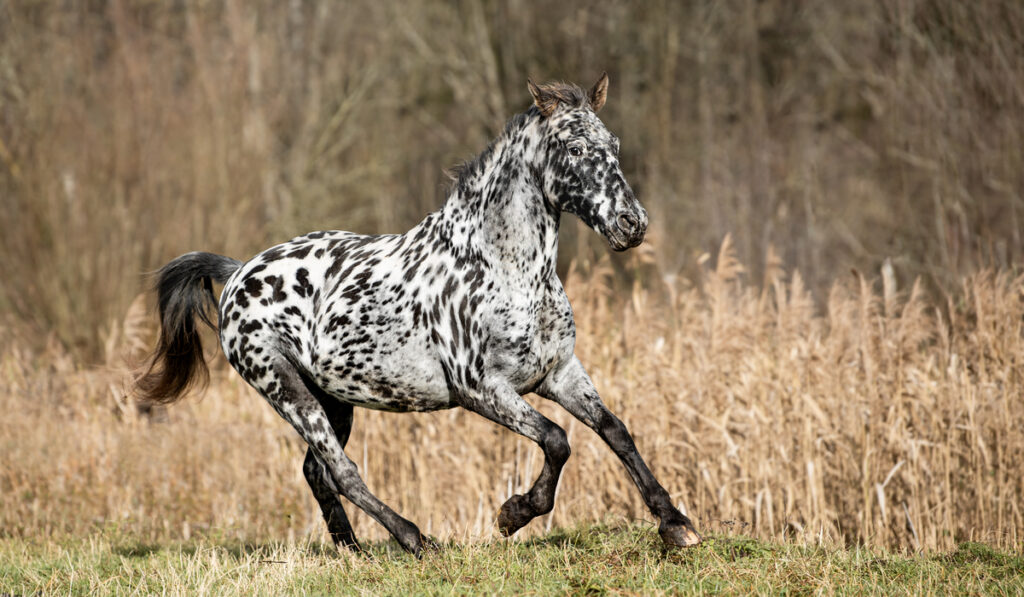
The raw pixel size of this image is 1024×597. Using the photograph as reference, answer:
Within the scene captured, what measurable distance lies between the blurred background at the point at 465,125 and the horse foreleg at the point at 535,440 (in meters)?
3.36

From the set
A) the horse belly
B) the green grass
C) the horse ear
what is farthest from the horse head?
the green grass

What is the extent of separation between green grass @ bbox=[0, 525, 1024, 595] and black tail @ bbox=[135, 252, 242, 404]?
3.56 feet

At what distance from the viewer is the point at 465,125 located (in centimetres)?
1875

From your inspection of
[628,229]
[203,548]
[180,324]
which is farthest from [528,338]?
[203,548]

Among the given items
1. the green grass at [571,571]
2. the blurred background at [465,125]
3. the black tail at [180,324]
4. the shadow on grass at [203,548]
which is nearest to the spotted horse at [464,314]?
the green grass at [571,571]

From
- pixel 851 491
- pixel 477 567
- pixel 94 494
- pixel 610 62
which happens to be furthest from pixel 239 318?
pixel 610 62

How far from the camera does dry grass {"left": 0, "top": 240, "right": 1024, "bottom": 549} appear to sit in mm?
6277

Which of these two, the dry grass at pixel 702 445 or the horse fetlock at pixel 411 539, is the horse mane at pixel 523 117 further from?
the dry grass at pixel 702 445

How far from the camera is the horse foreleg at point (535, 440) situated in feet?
14.3

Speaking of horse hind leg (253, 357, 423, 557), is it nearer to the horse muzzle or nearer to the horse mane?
the horse mane

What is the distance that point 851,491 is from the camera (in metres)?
6.36

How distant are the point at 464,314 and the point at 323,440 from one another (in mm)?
1074

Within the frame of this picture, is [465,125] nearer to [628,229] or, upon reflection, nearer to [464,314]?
[464,314]

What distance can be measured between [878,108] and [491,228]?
10.1 m
